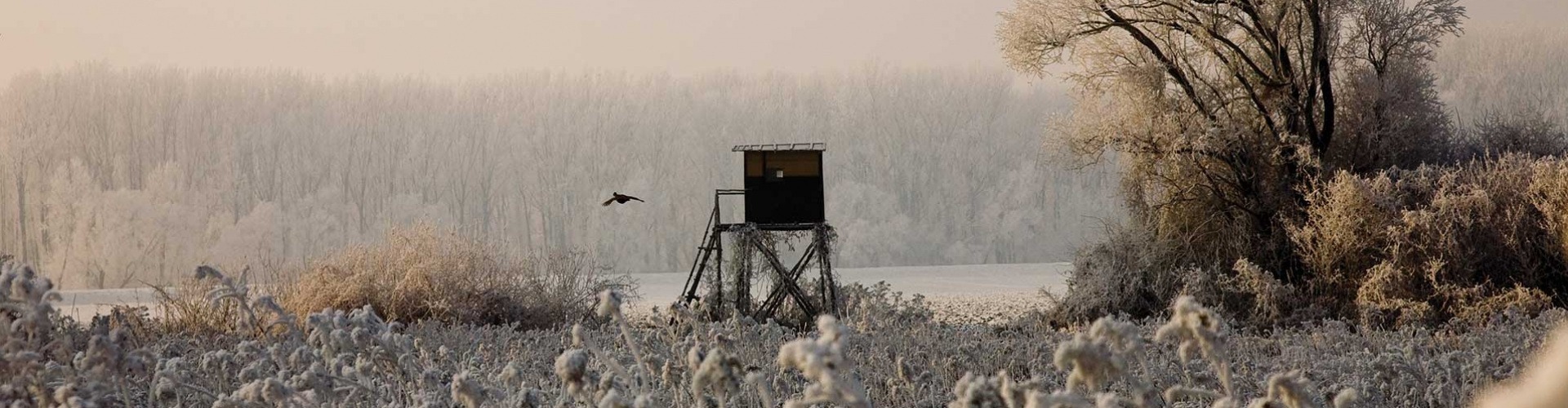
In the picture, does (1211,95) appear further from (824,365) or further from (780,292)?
(824,365)

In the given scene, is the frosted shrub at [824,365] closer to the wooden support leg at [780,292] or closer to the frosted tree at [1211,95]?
the wooden support leg at [780,292]

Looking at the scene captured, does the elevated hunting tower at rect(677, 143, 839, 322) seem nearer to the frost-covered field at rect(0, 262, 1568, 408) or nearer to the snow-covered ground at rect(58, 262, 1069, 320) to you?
the frost-covered field at rect(0, 262, 1568, 408)

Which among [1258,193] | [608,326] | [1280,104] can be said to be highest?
[1280,104]

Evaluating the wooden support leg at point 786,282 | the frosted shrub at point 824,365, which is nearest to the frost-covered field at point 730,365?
the frosted shrub at point 824,365

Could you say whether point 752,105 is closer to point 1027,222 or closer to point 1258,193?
point 1027,222

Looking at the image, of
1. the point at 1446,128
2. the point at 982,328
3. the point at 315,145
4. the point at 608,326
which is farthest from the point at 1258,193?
the point at 315,145

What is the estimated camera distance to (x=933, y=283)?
15.9 m

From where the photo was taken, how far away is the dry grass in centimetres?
832

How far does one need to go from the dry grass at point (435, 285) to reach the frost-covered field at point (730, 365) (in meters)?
0.30

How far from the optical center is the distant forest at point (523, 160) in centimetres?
1820

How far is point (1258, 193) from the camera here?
32.2ft

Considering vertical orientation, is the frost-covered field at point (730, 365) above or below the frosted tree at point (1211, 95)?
below

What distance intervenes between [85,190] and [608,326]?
13.0 m

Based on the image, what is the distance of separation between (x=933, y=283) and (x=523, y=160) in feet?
21.5
